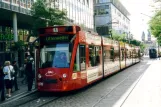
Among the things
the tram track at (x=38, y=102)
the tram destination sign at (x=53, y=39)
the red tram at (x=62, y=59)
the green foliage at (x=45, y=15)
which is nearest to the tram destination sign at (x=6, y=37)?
the green foliage at (x=45, y=15)

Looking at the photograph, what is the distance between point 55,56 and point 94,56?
160 inches

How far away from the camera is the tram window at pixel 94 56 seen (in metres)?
16.4

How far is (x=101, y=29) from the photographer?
79.1m

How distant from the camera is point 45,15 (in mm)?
23359

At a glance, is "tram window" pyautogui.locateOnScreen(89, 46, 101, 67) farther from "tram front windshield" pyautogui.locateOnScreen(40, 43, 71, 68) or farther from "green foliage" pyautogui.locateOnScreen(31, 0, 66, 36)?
"green foliage" pyautogui.locateOnScreen(31, 0, 66, 36)

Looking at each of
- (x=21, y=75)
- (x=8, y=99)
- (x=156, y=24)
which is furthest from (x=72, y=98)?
(x=156, y=24)

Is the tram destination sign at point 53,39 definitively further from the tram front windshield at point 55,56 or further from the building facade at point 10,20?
the building facade at point 10,20

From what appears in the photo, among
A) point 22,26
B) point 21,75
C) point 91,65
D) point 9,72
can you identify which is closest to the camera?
point 9,72

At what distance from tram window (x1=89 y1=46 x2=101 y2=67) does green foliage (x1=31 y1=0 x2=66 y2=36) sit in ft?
20.7

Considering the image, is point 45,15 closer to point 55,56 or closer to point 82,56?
point 82,56

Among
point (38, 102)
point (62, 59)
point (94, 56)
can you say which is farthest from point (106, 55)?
point (38, 102)

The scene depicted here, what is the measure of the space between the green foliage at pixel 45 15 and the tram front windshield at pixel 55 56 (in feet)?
31.6

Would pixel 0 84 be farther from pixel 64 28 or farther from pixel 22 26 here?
pixel 22 26

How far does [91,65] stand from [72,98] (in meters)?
3.62
